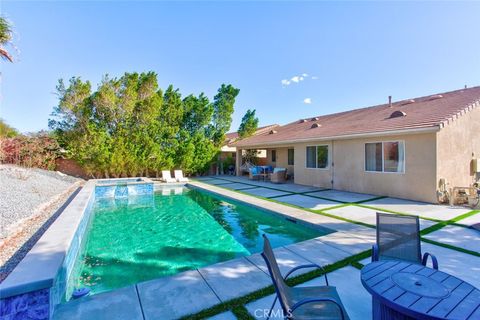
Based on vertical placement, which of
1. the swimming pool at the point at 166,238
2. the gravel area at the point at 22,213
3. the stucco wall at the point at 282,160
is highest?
the stucco wall at the point at 282,160

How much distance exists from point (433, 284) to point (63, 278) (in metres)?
5.40

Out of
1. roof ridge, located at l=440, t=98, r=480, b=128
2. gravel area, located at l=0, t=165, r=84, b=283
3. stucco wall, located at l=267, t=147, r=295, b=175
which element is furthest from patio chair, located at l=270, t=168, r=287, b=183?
gravel area, located at l=0, t=165, r=84, b=283

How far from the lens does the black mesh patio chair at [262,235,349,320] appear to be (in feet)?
7.26

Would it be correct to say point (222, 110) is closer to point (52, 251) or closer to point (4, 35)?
point (4, 35)

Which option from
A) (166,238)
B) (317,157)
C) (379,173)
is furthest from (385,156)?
(166,238)

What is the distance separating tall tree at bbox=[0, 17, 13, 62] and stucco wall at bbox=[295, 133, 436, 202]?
14.5 meters

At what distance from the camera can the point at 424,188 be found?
959 cm

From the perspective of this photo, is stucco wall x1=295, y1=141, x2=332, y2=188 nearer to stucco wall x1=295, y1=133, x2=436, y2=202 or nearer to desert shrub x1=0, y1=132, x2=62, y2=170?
stucco wall x1=295, y1=133, x2=436, y2=202

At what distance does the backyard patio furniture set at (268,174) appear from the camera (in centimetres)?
1686

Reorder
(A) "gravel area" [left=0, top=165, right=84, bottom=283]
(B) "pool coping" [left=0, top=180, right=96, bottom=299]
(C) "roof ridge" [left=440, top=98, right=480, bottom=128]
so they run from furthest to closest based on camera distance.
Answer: (C) "roof ridge" [left=440, top=98, right=480, bottom=128]
(A) "gravel area" [left=0, top=165, right=84, bottom=283]
(B) "pool coping" [left=0, top=180, right=96, bottom=299]

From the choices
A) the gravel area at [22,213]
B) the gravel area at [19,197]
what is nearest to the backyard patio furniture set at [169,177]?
the gravel area at [22,213]

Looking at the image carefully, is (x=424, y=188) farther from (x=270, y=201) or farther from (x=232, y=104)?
(x=232, y=104)

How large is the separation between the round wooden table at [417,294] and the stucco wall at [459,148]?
9.05m

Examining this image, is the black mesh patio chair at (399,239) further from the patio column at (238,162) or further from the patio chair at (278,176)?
the patio column at (238,162)
